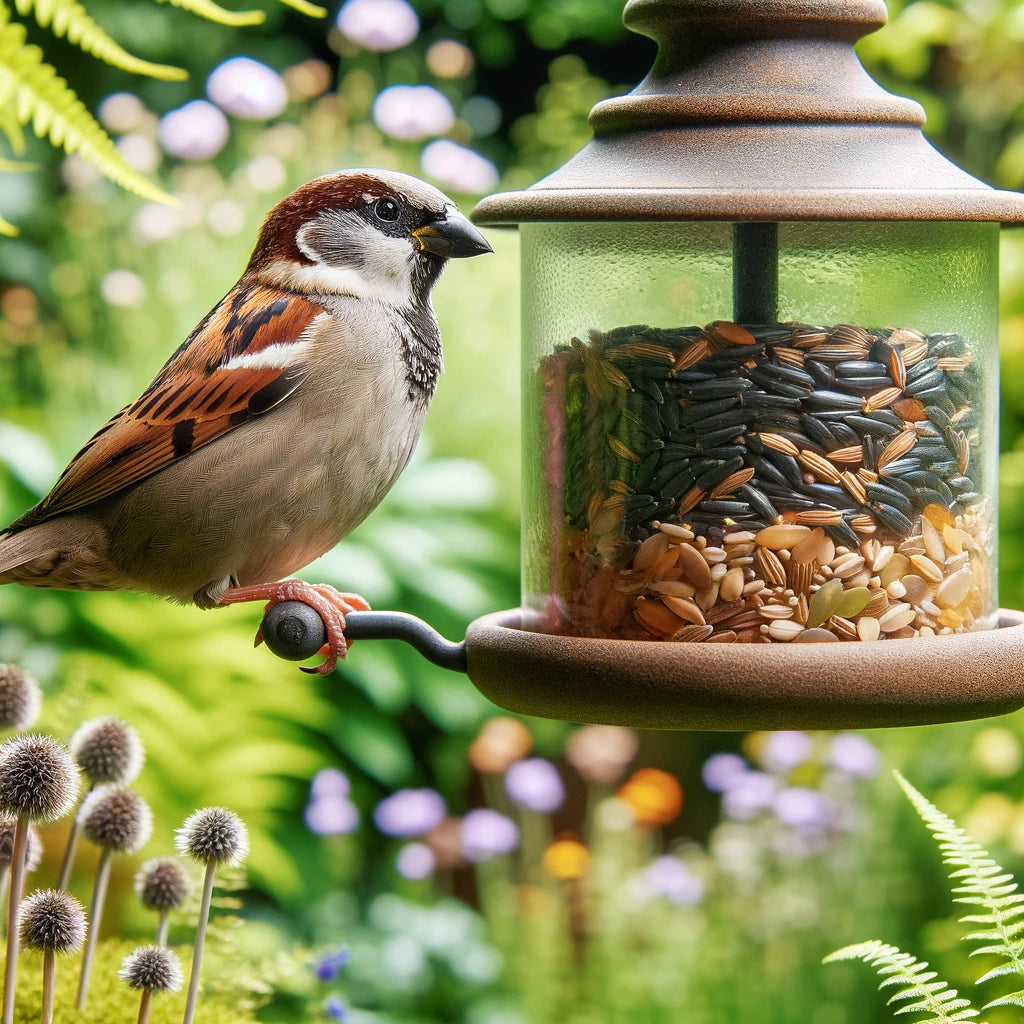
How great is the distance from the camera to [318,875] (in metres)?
3.71

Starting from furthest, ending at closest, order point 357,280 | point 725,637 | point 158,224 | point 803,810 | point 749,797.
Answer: point 158,224 < point 749,797 < point 803,810 < point 357,280 < point 725,637

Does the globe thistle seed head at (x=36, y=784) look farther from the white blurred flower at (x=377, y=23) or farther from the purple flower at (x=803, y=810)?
the white blurred flower at (x=377, y=23)

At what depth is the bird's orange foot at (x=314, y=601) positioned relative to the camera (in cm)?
179

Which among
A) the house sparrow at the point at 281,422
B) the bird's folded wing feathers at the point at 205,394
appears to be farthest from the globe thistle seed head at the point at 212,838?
the bird's folded wing feathers at the point at 205,394

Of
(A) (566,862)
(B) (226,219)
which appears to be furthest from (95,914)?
(B) (226,219)

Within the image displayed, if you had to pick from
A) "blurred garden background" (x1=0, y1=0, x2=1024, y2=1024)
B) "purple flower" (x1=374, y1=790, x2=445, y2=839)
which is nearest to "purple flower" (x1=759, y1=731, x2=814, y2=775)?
"blurred garden background" (x1=0, y1=0, x2=1024, y2=1024)

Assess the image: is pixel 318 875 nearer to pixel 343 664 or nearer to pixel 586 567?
pixel 343 664

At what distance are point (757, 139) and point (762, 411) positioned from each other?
0.32 m

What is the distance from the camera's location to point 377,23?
4703 millimetres

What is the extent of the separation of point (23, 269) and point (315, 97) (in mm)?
1311

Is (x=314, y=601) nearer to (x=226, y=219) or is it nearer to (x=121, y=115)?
(x=226, y=219)

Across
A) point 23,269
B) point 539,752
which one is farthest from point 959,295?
point 23,269

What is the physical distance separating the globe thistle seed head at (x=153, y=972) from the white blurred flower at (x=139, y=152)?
3158mm

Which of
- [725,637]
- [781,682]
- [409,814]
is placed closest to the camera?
[781,682]
